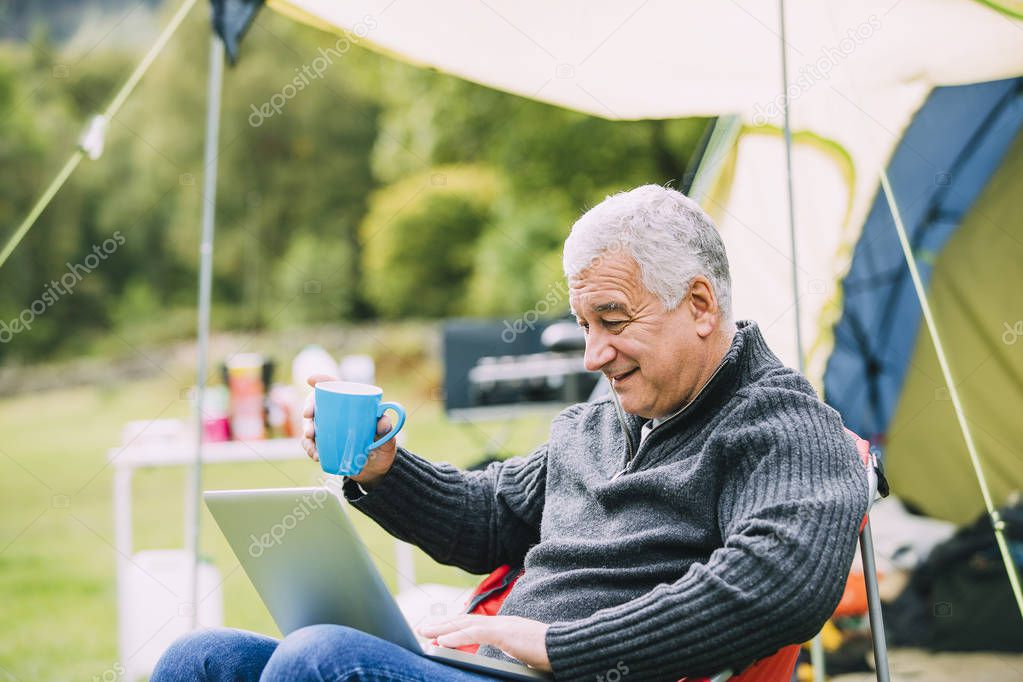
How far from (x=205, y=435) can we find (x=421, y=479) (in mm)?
1654

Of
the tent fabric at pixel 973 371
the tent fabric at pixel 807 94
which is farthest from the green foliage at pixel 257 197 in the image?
the tent fabric at pixel 973 371

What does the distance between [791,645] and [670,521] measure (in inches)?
8.2

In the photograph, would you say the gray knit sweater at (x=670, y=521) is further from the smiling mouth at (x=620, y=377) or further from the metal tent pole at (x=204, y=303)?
the metal tent pole at (x=204, y=303)

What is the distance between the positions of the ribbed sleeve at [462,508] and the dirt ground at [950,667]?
1.32 m

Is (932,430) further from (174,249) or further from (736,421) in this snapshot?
(174,249)

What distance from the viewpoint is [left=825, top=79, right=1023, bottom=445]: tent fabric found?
245 centimetres

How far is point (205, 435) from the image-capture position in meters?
3.05

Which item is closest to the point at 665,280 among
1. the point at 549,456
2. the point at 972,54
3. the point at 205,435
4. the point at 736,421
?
the point at 736,421
